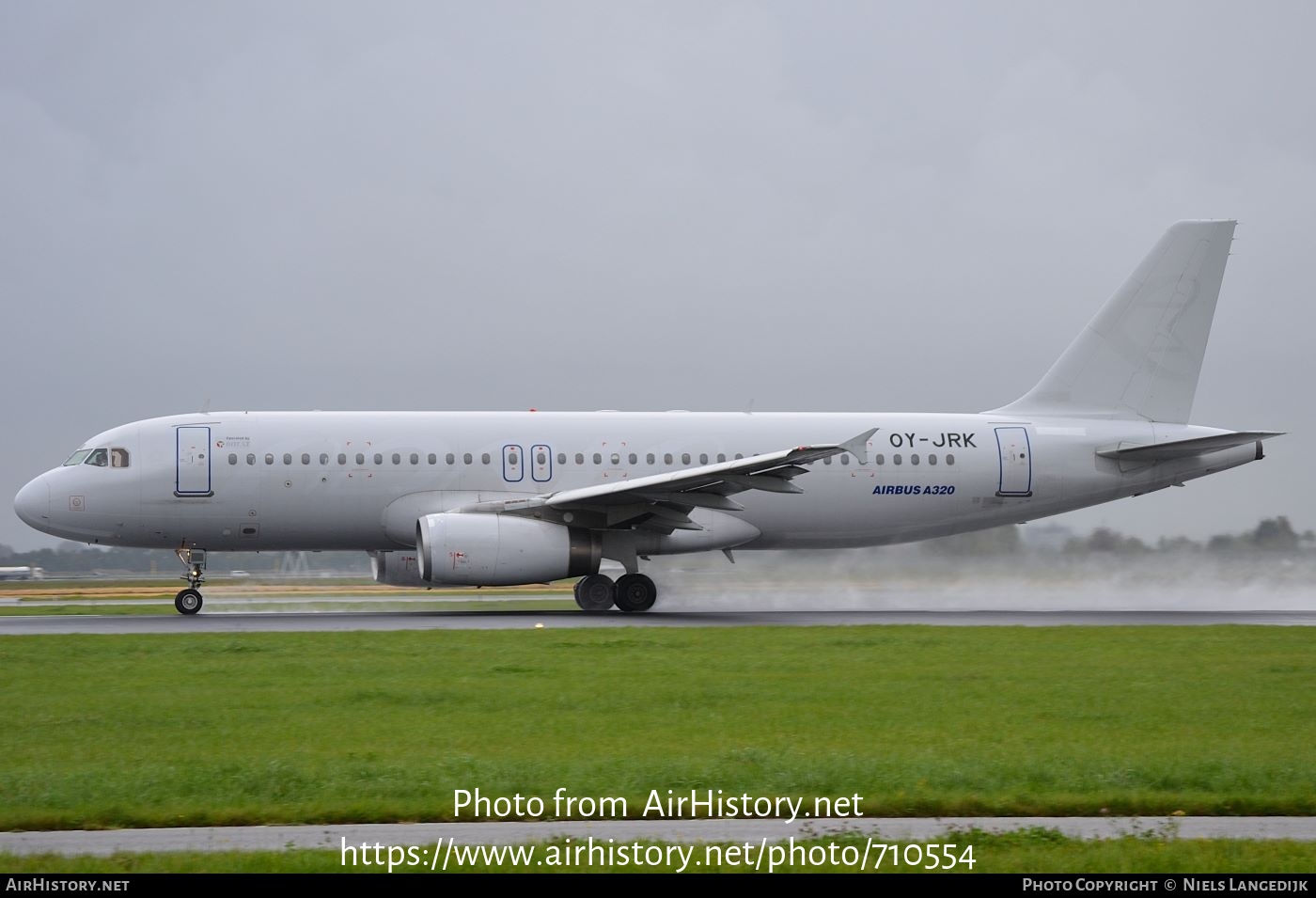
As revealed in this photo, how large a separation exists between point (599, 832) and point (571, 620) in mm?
16887

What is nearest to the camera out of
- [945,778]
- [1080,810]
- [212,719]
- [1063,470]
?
[1080,810]

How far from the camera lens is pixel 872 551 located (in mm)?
30844

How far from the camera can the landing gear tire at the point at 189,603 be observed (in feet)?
85.4

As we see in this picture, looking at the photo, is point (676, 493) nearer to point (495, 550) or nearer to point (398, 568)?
point (495, 550)

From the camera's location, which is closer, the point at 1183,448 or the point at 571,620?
the point at 571,620

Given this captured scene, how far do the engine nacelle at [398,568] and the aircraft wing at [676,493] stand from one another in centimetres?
197

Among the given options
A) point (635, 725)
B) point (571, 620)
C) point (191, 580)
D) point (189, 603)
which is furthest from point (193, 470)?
point (635, 725)

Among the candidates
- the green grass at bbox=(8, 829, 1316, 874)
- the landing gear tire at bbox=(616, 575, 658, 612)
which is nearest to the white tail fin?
the landing gear tire at bbox=(616, 575, 658, 612)

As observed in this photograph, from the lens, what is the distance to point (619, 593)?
86.8ft

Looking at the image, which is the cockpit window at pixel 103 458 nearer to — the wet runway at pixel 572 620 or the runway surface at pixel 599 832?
the wet runway at pixel 572 620

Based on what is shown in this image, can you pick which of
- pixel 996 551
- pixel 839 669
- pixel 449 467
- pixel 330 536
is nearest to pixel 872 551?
pixel 996 551

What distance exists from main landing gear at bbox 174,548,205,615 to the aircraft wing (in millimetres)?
5375
